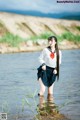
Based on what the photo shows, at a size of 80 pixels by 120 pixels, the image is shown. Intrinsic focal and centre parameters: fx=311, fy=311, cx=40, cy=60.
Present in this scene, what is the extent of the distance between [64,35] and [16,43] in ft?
1.54

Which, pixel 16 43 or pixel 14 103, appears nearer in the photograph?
pixel 14 103

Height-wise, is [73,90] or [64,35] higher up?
[64,35]

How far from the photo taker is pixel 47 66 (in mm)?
2811

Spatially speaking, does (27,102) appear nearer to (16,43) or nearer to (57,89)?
(57,89)

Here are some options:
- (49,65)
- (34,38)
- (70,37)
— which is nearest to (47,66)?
(49,65)

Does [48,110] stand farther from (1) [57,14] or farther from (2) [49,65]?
(1) [57,14]

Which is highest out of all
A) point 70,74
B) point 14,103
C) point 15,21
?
point 15,21

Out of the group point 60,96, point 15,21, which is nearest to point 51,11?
point 15,21

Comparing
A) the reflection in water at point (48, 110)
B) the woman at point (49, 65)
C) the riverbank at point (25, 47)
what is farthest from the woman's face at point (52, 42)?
the reflection in water at point (48, 110)

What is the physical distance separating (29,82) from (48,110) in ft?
1.15

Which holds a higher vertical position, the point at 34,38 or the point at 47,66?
the point at 34,38

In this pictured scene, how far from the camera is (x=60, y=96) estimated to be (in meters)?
2.84

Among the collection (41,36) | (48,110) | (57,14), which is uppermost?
(57,14)

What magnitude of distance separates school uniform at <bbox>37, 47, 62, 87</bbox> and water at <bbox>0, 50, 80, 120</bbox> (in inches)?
2.5
